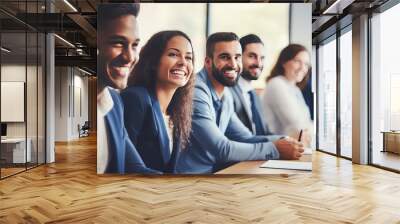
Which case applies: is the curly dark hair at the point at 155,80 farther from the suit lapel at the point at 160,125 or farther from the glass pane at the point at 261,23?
the glass pane at the point at 261,23

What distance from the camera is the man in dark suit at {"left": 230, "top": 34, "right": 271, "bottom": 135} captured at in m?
6.48

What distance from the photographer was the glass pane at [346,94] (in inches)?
351

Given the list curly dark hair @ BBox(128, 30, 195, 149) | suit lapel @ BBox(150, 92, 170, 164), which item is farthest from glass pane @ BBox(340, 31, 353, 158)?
suit lapel @ BBox(150, 92, 170, 164)

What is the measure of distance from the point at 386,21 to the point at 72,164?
7.11 meters

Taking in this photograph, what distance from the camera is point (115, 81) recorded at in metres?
6.35

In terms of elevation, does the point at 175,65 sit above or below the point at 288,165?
above

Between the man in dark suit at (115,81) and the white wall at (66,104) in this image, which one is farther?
the white wall at (66,104)

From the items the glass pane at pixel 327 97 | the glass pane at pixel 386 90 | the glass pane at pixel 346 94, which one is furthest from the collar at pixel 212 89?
the glass pane at pixel 327 97

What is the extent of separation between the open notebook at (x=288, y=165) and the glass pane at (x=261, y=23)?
1.32 m

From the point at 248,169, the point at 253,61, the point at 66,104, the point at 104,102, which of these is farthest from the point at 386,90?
the point at 66,104

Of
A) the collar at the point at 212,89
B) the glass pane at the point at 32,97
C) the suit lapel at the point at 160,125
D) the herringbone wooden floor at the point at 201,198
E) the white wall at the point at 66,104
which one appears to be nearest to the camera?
the herringbone wooden floor at the point at 201,198

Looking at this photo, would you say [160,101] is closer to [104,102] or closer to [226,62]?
[104,102]

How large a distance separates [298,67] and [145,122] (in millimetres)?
2777

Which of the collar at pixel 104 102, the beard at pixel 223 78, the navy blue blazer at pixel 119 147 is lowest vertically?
the navy blue blazer at pixel 119 147
